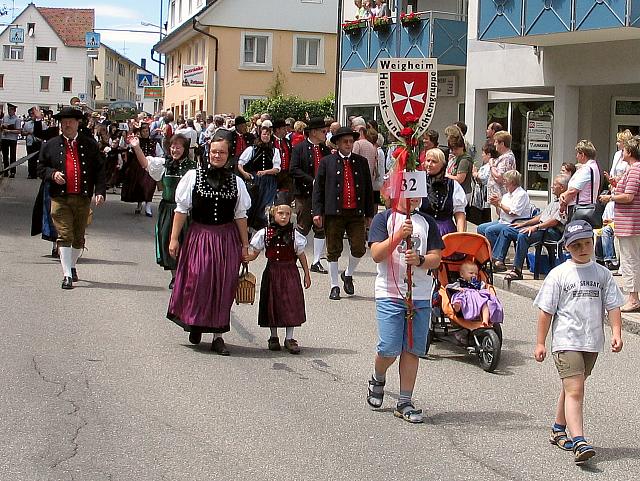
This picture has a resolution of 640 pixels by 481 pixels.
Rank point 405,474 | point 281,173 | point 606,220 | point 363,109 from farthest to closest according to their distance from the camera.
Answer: point 363,109, point 281,173, point 606,220, point 405,474

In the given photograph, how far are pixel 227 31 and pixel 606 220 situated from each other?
37573 millimetres

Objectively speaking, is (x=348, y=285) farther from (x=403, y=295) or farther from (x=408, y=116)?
(x=403, y=295)

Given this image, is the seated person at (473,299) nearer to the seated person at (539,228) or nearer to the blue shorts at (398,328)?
the blue shorts at (398,328)

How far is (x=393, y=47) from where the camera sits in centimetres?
2917

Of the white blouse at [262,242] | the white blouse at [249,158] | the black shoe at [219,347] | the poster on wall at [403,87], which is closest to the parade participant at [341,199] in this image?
the poster on wall at [403,87]

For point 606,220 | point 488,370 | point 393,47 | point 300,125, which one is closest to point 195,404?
point 488,370

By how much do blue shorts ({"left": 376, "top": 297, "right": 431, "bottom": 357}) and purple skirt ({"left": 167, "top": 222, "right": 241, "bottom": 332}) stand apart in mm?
2352

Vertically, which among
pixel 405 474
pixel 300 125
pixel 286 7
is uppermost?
pixel 286 7

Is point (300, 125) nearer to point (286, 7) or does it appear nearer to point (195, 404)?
point (195, 404)

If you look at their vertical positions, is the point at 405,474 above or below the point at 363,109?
below

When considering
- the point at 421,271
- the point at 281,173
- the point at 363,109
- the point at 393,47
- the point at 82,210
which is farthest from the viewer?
the point at 363,109

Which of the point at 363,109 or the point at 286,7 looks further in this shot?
the point at 286,7

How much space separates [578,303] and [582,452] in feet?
2.98

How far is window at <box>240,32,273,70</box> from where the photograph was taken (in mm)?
51438
